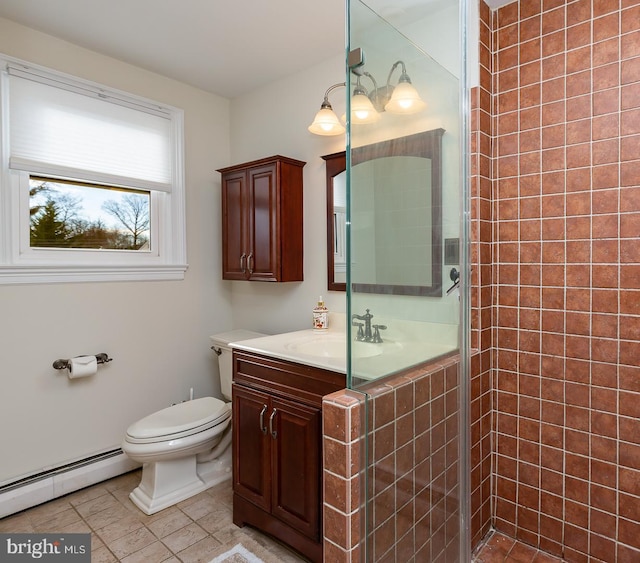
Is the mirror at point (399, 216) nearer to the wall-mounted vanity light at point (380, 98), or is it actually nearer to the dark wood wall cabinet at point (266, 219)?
the wall-mounted vanity light at point (380, 98)

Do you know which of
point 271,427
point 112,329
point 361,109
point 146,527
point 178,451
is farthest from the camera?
point 112,329

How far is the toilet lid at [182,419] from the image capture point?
2.05 m

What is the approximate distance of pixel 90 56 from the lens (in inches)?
90.7

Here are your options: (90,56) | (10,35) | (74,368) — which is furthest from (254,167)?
(74,368)

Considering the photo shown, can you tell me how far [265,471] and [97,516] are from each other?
3.26 ft

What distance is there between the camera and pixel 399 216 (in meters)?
1.12

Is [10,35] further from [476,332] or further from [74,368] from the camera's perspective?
[476,332]

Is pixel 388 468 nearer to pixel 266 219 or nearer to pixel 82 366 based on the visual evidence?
pixel 266 219

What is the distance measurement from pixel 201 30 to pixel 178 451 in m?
2.18

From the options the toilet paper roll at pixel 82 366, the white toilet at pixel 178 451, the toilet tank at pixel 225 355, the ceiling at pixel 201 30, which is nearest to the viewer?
the ceiling at pixel 201 30

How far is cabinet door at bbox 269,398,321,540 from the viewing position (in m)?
1.57

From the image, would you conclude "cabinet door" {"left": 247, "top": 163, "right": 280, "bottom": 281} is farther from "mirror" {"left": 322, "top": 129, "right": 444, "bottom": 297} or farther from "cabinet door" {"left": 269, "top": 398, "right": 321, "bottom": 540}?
"mirror" {"left": 322, "top": 129, "right": 444, "bottom": 297}

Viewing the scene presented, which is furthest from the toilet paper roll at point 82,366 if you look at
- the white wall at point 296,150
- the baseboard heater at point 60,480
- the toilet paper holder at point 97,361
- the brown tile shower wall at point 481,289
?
the brown tile shower wall at point 481,289

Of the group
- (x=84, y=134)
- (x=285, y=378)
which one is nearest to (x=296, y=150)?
(x=84, y=134)
